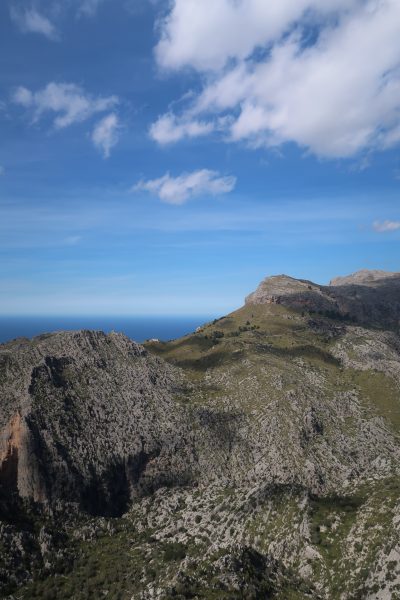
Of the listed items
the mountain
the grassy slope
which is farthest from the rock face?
the grassy slope

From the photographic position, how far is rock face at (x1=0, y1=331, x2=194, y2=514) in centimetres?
9625

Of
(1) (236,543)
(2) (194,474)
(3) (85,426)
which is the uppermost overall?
(3) (85,426)

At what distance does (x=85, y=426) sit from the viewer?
358 feet

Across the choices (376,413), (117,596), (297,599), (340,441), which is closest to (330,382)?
(376,413)

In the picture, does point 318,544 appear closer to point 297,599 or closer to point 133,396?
point 297,599

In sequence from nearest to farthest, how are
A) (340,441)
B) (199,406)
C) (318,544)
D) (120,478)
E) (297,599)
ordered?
(297,599) < (318,544) < (120,478) < (340,441) < (199,406)

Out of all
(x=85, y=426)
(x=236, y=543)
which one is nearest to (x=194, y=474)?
(x=85, y=426)

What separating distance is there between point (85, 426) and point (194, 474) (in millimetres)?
28717

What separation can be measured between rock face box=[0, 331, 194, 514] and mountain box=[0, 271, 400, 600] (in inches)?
13.2

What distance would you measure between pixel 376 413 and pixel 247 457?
44.2 m

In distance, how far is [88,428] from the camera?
109m

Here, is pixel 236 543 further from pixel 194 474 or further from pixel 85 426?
pixel 85 426

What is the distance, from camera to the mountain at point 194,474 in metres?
→ 70.9

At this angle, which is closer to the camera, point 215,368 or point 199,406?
point 199,406
